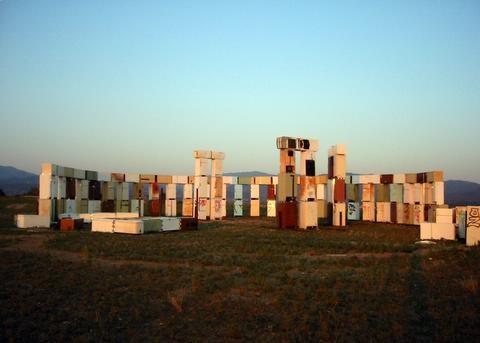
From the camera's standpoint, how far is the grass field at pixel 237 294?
30.0 feet

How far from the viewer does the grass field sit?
9133 mm

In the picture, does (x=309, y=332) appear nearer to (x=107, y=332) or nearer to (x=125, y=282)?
(x=107, y=332)

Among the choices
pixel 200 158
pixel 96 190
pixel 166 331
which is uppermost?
pixel 200 158

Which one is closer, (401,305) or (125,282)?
(401,305)

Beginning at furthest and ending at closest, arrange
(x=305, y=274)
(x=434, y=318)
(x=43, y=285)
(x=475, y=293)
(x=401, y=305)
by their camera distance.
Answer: (x=305, y=274) → (x=43, y=285) → (x=475, y=293) → (x=401, y=305) → (x=434, y=318)

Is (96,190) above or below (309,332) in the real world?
above

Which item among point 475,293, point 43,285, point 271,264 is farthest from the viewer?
point 271,264

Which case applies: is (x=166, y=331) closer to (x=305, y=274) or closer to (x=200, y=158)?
(x=305, y=274)

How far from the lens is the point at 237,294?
479 inches

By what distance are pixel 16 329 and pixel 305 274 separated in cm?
874

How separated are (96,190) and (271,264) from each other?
2967 centimetres

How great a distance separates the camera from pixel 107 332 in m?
9.07

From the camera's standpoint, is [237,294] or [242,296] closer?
[242,296]

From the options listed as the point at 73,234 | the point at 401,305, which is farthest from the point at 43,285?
the point at 73,234
